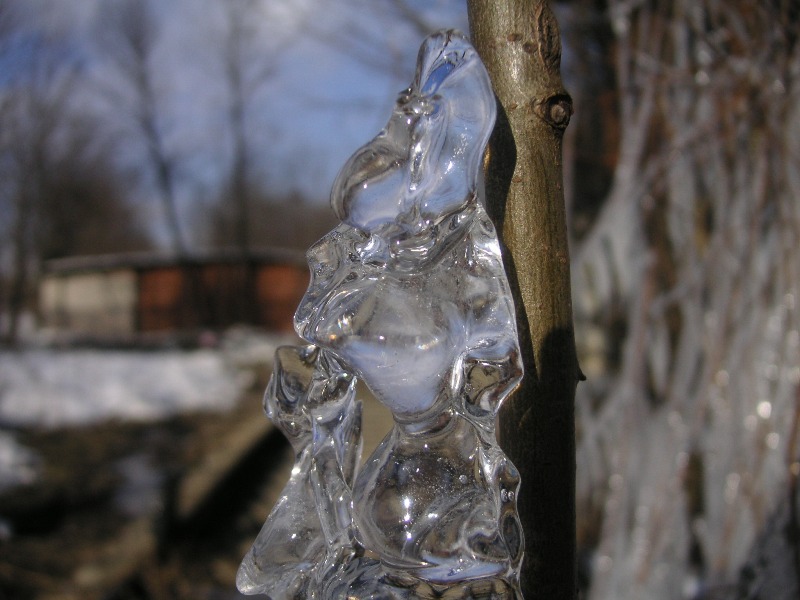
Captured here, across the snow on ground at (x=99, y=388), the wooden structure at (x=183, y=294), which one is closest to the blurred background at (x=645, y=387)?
the snow on ground at (x=99, y=388)

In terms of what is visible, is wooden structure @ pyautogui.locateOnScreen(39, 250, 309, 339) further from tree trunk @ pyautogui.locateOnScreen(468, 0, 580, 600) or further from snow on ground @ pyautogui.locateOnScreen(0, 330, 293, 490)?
tree trunk @ pyautogui.locateOnScreen(468, 0, 580, 600)

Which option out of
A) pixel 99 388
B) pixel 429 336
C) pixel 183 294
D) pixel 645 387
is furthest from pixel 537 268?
pixel 183 294

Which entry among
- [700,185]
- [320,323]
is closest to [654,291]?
[700,185]

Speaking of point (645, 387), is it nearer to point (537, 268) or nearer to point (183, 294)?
point (537, 268)

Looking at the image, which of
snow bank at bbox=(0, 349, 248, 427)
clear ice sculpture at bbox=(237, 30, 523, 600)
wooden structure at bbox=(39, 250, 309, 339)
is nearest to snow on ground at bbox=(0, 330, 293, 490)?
snow bank at bbox=(0, 349, 248, 427)

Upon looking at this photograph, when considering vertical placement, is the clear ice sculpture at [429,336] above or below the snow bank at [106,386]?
above

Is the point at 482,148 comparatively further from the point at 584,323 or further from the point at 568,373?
the point at 584,323

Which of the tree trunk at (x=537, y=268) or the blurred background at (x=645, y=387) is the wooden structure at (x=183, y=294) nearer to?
the blurred background at (x=645, y=387)
